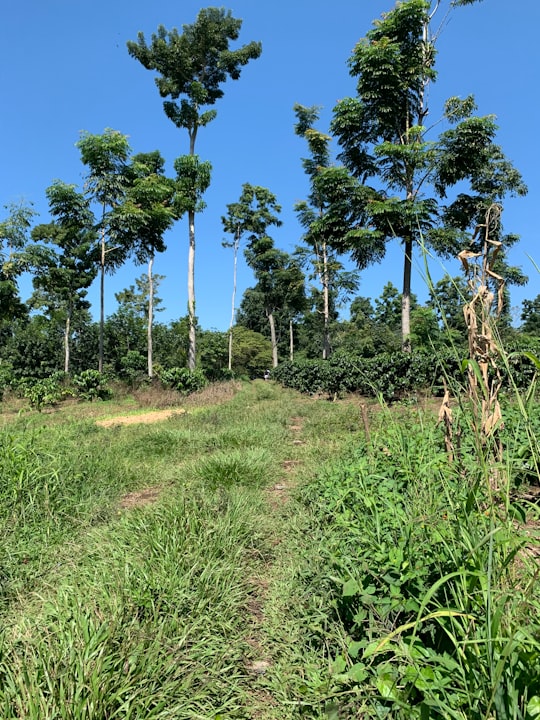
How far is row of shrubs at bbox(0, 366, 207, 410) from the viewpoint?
12391 millimetres

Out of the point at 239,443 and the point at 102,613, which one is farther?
the point at 239,443

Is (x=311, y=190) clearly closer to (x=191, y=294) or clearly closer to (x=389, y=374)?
(x=191, y=294)

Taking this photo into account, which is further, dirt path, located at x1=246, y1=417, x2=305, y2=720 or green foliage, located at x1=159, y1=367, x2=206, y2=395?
green foliage, located at x1=159, y1=367, x2=206, y2=395

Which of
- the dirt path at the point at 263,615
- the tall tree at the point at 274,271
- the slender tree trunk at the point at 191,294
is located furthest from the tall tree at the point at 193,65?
the dirt path at the point at 263,615

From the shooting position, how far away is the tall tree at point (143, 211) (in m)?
15.9

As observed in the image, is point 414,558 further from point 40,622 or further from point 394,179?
point 394,179

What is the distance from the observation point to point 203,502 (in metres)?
2.89

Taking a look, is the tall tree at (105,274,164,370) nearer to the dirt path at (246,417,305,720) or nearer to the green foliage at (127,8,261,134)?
the green foliage at (127,8,261,134)

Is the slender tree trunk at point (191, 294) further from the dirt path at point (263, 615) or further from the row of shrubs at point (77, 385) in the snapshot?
the dirt path at point (263, 615)

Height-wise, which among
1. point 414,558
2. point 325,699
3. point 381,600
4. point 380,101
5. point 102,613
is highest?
point 380,101

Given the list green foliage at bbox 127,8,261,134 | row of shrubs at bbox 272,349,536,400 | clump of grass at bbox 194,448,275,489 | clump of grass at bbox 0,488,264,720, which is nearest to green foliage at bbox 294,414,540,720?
clump of grass at bbox 0,488,264,720

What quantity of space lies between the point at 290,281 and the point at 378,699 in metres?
27.6

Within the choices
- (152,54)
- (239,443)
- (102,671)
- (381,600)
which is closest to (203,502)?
(102,671)

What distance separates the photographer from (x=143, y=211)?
1611 centimetres
